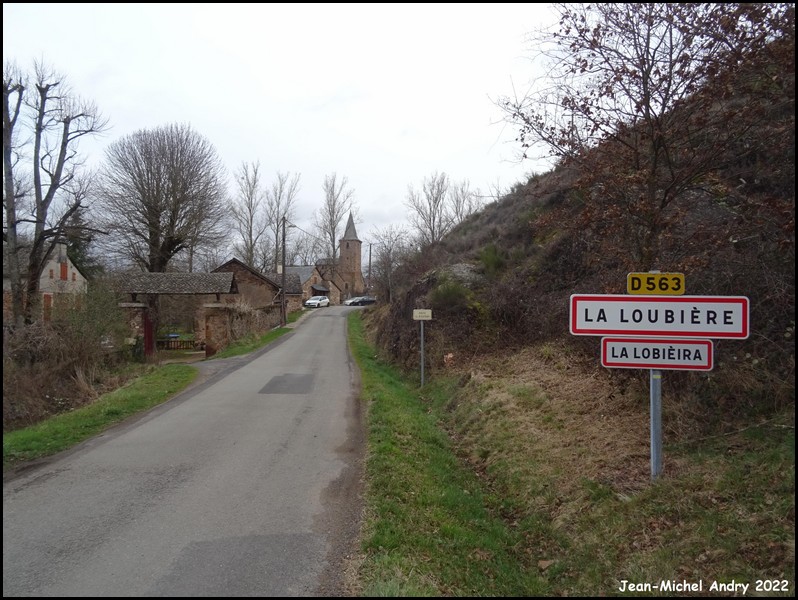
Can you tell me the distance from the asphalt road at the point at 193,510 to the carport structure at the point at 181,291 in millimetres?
15606

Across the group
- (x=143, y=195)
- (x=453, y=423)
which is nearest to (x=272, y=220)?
(x=143, y=195)

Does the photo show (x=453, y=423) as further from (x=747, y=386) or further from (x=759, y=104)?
(x=759, y=104)

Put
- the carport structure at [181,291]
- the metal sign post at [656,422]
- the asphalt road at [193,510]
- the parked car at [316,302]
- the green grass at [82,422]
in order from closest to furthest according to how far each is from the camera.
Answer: the asphalt road at [193,510] < the metal sign post at [656,422] < the green grass at [82,422] < the carport structure at [181,291] < the parked car at [316,302]

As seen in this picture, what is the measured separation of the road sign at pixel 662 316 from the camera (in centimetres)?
436

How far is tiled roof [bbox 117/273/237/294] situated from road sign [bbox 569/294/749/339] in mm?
23851

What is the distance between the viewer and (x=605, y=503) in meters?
4.86

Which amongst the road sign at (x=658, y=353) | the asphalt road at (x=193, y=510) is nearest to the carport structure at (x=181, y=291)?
the asphalt road at (x=193, y=510)

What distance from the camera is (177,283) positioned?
2653cm

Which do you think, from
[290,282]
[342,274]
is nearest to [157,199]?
[290,282]

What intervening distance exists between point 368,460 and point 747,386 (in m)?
4.55

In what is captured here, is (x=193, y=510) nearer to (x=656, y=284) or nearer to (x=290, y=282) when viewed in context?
(x=656, y=284)

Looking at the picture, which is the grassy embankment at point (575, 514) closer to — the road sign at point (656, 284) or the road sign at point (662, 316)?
the road sign at point (662, 316)

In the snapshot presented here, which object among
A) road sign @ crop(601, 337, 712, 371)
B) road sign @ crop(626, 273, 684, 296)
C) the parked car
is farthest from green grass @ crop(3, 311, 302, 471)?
the parked car

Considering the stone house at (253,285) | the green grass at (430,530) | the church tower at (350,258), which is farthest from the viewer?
the church tower at (350,258)
